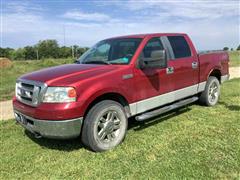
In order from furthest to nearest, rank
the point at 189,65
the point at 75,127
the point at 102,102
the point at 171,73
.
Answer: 1. the point at 189,65
2. the point at 171,73
3. the point at 102,102
4. the point at 75,127

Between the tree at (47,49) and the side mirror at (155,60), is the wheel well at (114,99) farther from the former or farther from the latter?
the tree at (47,49)

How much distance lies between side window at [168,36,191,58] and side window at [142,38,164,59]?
43 cm

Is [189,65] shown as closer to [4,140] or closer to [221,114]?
[221,114]

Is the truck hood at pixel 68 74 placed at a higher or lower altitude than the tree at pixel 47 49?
lower

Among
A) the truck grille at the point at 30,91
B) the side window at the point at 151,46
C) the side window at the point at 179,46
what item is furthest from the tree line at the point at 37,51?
the truck grille at the point at 30,91

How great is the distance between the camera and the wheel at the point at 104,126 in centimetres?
443

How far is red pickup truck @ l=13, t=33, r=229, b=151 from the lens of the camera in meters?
4.25

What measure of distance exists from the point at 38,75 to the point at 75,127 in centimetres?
114

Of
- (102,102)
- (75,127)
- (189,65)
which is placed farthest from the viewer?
(189,65)

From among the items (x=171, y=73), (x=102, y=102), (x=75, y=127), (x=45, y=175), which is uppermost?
(x=171, y=73)

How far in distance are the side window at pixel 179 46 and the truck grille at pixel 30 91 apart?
2994 millimetres

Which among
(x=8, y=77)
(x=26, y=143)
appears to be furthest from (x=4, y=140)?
(x=8, y=77)

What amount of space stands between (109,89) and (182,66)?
7.02ft

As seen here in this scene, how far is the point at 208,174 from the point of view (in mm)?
3766
